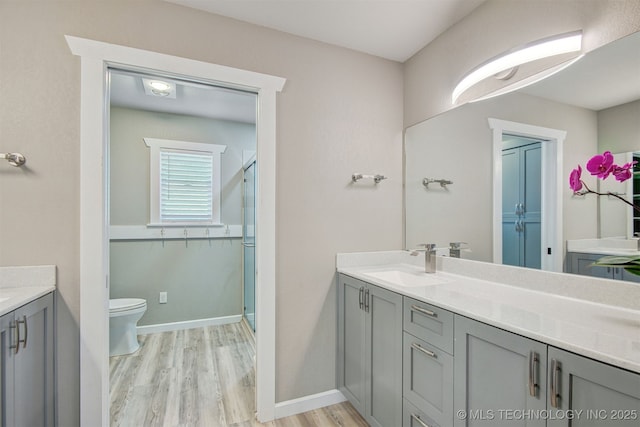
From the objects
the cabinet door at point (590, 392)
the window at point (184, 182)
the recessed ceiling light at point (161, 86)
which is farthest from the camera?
the window at point (184, 182)

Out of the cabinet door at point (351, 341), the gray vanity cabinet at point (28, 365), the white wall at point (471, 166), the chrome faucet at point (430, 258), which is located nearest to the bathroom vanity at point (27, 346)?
the gray vanity cabinet at point (28, 365)

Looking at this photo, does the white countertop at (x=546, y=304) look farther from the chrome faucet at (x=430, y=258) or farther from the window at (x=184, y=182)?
the window at (x=184, y=182)

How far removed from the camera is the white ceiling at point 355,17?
1708mm

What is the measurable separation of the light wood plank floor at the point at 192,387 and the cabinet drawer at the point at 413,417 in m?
0.53

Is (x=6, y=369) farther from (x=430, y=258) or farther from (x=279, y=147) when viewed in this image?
(x=430, y=258)

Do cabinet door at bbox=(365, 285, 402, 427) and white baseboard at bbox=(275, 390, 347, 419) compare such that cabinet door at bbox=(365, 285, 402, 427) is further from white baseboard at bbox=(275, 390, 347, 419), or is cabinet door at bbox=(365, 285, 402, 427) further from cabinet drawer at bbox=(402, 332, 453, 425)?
white baseboard at bbox=(275, 390, 347, 419)

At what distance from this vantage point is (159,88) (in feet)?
8.65

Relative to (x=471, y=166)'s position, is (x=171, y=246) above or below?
below

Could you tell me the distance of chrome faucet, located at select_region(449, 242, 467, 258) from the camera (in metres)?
1.96

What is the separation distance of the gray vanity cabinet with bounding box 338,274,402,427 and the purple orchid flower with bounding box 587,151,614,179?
3.19 feet

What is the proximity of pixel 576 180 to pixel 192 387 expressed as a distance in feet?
8.87

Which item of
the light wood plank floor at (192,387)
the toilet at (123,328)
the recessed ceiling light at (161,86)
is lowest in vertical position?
the light wood plank floor at (192,387)

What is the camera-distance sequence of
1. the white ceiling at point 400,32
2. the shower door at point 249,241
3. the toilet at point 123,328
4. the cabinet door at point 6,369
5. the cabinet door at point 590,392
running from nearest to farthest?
1. the cabinet door at point 590,392
2. the cabinet door at point 6,369
3. the white ceiling at point 400,32
4. the toilet at point 123,328
5. the shower door at point 249,241

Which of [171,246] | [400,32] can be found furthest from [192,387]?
[400,32]
